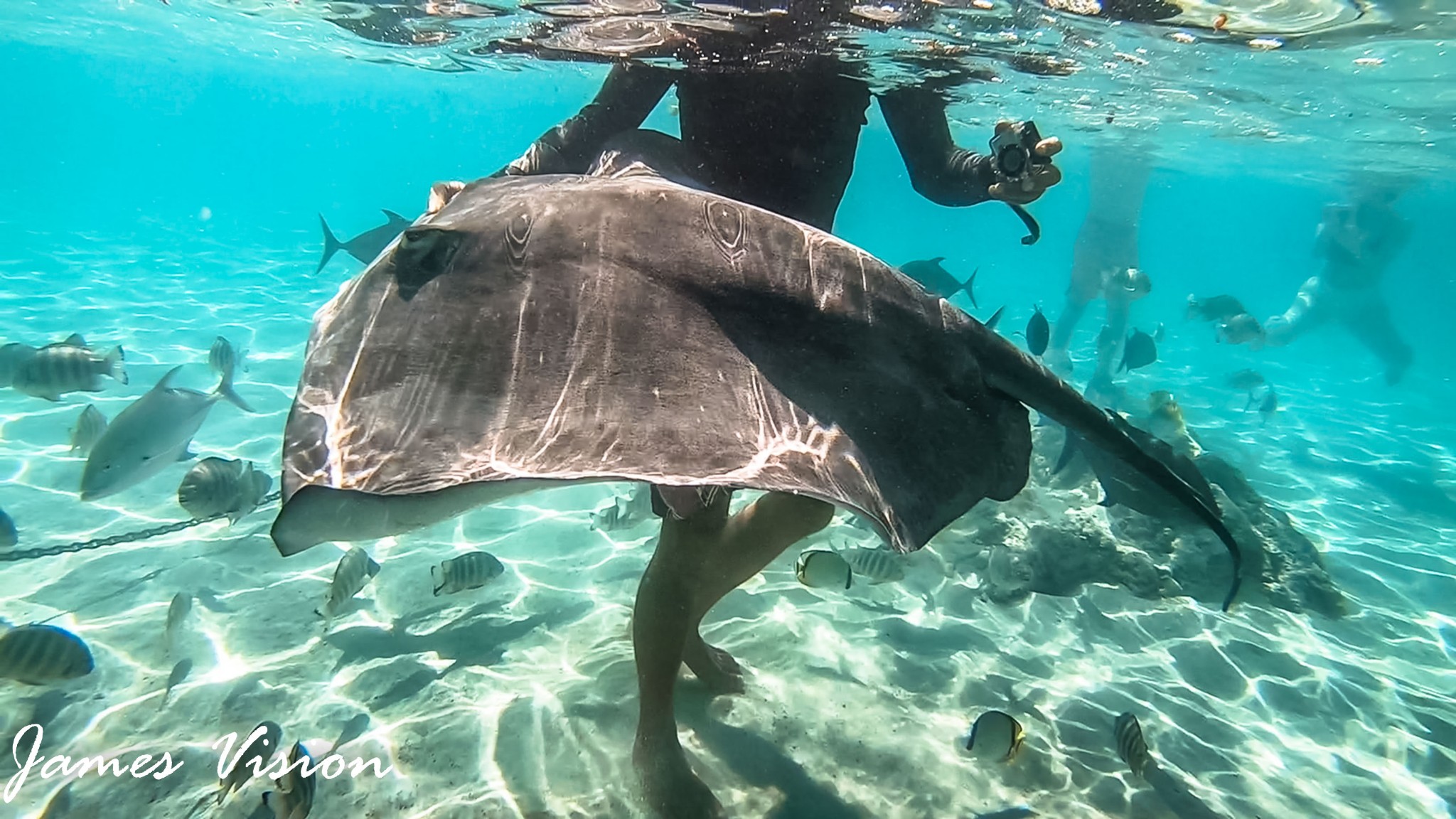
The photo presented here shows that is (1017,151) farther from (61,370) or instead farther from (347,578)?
(61,370)

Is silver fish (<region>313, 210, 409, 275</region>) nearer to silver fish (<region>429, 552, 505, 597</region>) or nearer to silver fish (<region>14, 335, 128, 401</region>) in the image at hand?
silver fish (<region>14, 335, 128, 401</region>)

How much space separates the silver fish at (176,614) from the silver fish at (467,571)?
1.54 metres

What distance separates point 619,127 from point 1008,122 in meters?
2.43

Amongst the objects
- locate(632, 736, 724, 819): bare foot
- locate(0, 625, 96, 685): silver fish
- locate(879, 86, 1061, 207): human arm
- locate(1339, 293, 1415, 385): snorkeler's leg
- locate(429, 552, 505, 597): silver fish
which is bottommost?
locate(1339, 293, 1415, 385): snorkeler's leg

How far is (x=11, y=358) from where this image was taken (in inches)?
258

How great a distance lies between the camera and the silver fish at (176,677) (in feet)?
13.7

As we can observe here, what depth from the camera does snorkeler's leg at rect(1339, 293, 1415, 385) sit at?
73.6ft

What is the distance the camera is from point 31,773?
3.62 meters

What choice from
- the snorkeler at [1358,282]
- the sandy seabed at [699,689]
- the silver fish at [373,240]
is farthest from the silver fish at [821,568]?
the snorkeler at [1358,282]

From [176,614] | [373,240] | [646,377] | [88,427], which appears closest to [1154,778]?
[646,377]

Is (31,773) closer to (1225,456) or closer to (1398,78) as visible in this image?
(1225,456)

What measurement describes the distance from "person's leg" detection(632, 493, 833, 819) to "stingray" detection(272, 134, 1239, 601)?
1.28 meters

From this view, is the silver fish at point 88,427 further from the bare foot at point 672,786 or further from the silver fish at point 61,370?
the bare foot at point 672,786

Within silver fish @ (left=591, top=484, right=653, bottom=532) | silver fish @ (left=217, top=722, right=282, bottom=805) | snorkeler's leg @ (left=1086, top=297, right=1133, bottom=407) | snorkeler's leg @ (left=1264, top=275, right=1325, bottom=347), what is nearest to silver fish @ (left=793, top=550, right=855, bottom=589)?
silver fish @ (left=591, top=484, right=653, bottom=532)
